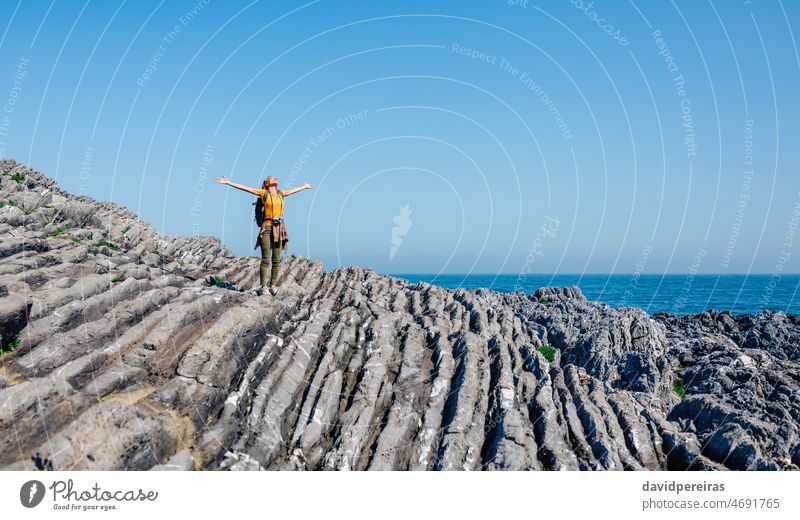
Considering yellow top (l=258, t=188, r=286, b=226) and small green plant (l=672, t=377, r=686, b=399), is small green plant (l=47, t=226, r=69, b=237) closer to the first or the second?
yellow top (l=258, t=188, r=286, b=226)

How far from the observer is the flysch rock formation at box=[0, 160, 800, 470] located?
13078 millimetres

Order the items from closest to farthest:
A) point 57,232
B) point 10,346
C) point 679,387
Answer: point 10,346 → point 57,232 → point 679,387

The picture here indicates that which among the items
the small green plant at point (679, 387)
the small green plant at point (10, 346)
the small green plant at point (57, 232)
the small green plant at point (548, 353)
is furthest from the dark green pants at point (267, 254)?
the small green plant at point (679, 387)

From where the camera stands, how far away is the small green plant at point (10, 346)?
47.1ft

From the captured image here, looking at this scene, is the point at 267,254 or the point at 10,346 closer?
the point at 10,346

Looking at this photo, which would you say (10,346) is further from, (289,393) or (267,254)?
(267,254)

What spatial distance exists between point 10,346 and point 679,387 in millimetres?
27070

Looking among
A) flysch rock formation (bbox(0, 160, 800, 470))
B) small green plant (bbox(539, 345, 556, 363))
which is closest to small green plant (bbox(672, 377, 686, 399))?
flysch rock formation (bbox(0, 160, 800, 470))

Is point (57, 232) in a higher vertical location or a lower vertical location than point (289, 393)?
higher

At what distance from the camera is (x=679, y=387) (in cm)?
2764
